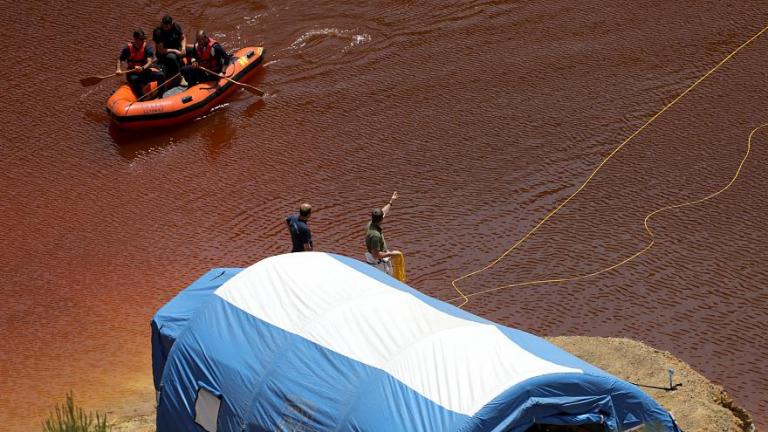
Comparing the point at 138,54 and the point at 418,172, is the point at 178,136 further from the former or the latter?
the point at 418,172

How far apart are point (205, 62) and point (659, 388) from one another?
1105cm

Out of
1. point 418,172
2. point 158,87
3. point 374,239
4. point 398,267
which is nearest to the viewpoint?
point 374,239

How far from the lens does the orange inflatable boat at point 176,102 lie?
17375mm

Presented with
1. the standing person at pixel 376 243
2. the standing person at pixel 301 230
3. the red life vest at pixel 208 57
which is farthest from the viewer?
the red life vest at pixel 208 57

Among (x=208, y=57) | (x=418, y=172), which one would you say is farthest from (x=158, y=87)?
(x=418, y=172)

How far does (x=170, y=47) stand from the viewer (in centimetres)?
1858

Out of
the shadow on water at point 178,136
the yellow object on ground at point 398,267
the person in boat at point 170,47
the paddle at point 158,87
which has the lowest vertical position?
the yellow object on ground at point 398,267

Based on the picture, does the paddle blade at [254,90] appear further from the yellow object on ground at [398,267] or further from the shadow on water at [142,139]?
the yellow object on ground at [398,267]

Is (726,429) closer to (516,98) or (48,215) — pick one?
(516,98)

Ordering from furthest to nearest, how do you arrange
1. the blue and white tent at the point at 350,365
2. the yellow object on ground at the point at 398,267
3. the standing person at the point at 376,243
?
the yellow object on ground at the point at 398,267 < the standing person at the point at 376,243 < the blue and white tent at the point at 350,365

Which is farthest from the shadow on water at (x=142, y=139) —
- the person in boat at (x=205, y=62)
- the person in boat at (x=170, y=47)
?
the person in boat at (x=170, y=47)

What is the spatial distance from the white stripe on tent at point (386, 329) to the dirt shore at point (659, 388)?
193 cm

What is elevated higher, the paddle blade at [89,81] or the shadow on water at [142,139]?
the paddle blade at [89,81]

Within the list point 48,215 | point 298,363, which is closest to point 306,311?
point 298,363
